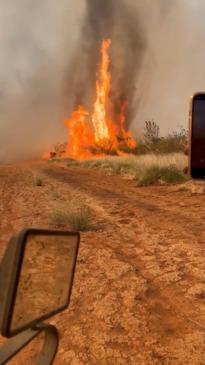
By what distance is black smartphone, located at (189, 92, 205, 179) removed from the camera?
261cm

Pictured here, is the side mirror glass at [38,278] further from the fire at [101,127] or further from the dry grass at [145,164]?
the fire at [101,127]

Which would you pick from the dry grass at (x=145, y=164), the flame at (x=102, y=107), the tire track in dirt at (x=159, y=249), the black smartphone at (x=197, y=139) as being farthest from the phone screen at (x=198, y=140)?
the flame at (x=102, y=107)

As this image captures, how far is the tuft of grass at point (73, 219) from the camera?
9469 mm

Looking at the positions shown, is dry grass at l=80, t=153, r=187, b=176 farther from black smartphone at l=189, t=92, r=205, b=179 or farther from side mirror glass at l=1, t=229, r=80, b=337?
side mirror glass at l=1, t=229, r=80, b=337

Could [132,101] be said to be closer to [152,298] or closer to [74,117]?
[74,117]

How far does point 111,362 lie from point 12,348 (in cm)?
264

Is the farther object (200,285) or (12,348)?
(200,285)

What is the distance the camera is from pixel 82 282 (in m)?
6.02

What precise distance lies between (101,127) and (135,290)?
49.4 m

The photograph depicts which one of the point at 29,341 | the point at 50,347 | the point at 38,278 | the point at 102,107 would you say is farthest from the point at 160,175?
the point at 102,107

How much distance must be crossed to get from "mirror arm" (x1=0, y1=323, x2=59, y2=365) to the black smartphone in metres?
1.36

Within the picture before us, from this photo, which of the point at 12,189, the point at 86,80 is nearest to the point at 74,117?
the point at 86,80

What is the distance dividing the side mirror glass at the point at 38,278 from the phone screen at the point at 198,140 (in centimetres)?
106

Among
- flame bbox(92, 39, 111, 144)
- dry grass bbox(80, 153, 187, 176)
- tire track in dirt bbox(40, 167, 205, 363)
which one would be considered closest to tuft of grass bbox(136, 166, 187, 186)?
dry grass bbox(80, 153, 187, 176)
